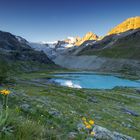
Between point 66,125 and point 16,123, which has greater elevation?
point 16,123

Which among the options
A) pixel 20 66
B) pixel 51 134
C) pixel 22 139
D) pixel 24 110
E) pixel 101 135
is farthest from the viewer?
pixel 20 66

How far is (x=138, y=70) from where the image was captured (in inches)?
7643

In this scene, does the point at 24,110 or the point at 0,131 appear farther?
the point at 24,110

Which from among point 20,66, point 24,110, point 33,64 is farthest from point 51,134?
point 33,64

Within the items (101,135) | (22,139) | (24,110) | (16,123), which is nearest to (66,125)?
(101,135)

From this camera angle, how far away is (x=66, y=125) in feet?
35.6

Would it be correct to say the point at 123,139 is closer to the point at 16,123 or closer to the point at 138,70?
the point at 16,123

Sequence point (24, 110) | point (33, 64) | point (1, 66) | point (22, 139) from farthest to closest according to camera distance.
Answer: point (33, 64) → point (1, 66) → point (24, 110) → point (22, 139)

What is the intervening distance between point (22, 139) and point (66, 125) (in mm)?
5427

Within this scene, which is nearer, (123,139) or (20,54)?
(123,139)

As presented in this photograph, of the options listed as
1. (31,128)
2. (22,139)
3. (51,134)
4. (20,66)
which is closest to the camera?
(22,139)

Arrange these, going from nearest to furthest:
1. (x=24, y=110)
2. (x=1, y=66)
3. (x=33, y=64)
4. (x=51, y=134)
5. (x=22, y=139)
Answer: (x=22, y=139) → (x=51, y=134) → (x=24, y=110) → (x=1, y=66) → (x=33, y=64)

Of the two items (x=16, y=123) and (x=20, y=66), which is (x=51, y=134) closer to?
(x=16, y=123)

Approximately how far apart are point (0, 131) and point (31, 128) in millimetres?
791
